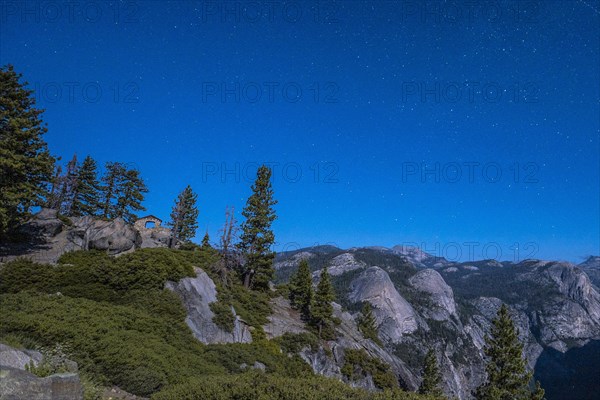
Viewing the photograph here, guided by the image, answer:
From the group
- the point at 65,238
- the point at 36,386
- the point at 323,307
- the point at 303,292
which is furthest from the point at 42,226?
the point at 36,386

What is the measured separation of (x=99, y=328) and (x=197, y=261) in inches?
878

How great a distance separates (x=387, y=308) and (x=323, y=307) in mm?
157120

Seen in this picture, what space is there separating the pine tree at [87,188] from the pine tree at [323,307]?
36.9 m

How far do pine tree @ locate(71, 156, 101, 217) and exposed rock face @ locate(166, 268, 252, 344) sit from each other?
36089 mm

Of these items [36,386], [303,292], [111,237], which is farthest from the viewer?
[303,292]

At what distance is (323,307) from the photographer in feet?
141

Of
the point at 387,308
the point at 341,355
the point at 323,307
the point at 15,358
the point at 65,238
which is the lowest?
the point at 387,308

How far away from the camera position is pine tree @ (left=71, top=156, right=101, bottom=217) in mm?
54938

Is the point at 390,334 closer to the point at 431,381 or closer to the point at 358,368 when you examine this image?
the point at 431,381

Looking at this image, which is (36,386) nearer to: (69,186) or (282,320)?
(282,320)

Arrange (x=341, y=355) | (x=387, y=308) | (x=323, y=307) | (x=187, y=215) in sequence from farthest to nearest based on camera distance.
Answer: (x=387, y=308), (x=187, y=215), (x=323, y=307), (x=341, y=355)

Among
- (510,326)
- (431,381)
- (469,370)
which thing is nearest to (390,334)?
(469,370)

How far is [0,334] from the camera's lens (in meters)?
11.4

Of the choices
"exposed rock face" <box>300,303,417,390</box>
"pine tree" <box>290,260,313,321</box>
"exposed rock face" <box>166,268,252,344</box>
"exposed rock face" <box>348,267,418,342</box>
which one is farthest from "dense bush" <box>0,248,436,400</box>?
"exposed rock face" <box>348,267,418,342</box>
